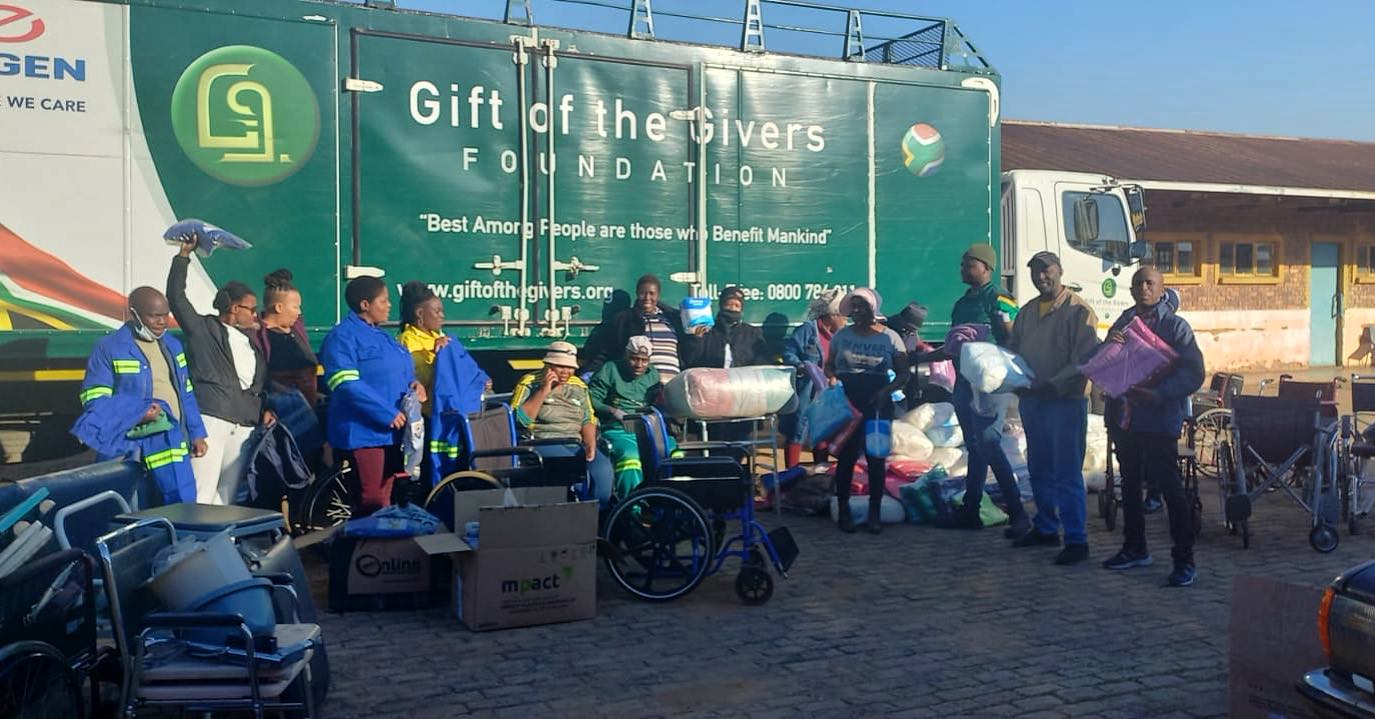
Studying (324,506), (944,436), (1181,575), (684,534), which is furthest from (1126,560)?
(324,506)

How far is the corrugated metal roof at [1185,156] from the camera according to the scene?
19703mm

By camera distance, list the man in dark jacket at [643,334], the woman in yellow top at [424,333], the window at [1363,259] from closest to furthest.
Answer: the woman in yellow top at [424,333] < the man in dark jacket at [643,334] < the window at [1363,259]

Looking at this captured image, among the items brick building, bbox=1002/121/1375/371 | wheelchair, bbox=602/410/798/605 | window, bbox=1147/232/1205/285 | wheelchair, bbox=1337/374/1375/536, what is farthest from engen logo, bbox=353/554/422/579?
window, bbox=1147/232/1205/285

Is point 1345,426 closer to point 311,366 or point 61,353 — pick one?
point 311,366

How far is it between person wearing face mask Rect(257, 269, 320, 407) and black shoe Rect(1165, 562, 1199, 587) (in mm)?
5385

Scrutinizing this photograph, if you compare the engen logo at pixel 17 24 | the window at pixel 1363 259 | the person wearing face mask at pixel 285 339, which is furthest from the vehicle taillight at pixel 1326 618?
the window at pixel 1363 259

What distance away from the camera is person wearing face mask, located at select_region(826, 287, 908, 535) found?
27.1 feet

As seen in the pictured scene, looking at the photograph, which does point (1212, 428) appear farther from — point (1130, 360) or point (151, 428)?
point (151, 428)

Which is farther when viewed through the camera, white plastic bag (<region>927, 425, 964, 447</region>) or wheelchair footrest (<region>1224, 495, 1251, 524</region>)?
white plastic bag (<region>927, 425, 964, 447</region>)

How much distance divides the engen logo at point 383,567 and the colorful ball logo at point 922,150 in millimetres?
6044

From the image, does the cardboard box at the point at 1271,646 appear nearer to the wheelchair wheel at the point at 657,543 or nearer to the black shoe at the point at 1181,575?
the black shoe at the point at 1181,575

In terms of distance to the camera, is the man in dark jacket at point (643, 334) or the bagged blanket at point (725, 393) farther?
the man in dark jacket at point (643, 334)

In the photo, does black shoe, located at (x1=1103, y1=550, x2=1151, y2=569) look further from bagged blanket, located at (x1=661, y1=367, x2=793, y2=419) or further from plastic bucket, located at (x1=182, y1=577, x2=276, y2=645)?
Result: plastic bucket, located at (x1=182, y1=577, x2=276, y2=645)

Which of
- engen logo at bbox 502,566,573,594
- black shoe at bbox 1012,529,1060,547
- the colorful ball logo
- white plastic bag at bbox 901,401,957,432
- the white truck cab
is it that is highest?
the colorful ball logo
